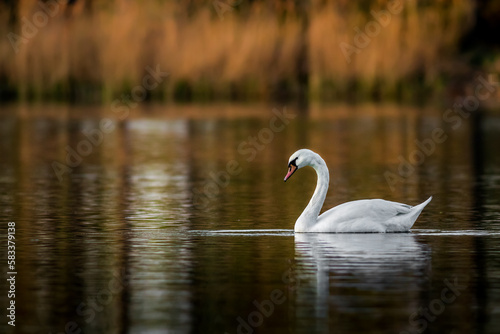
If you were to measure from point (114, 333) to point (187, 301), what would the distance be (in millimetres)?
1190

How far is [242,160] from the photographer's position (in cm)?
2583

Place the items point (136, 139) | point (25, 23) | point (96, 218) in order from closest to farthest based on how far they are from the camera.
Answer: point (96, 218) → point (136, 139) → point (25, 23)

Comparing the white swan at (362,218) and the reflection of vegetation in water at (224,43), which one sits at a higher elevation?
the reflection of vegetation in water at (224,43)

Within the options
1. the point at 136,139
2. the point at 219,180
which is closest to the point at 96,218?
the point at 219,180

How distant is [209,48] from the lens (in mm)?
41219

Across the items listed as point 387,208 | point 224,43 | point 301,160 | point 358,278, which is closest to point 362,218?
point 387,208

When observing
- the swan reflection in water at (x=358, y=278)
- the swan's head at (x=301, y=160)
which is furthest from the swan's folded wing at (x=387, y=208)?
the swan's head at (x=301, y=160)

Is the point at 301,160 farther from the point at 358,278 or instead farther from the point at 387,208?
the point at 358,278

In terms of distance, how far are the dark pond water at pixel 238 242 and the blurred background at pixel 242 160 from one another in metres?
0.04

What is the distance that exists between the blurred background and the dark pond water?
0.04 m

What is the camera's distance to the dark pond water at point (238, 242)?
9312mm

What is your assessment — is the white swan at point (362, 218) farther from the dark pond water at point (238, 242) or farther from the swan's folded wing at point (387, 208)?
the dark pond water at point (238, 242)

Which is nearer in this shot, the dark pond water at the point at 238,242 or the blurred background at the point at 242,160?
the dark pond water at the point at 238,242

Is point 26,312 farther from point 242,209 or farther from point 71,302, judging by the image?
point 242,209
